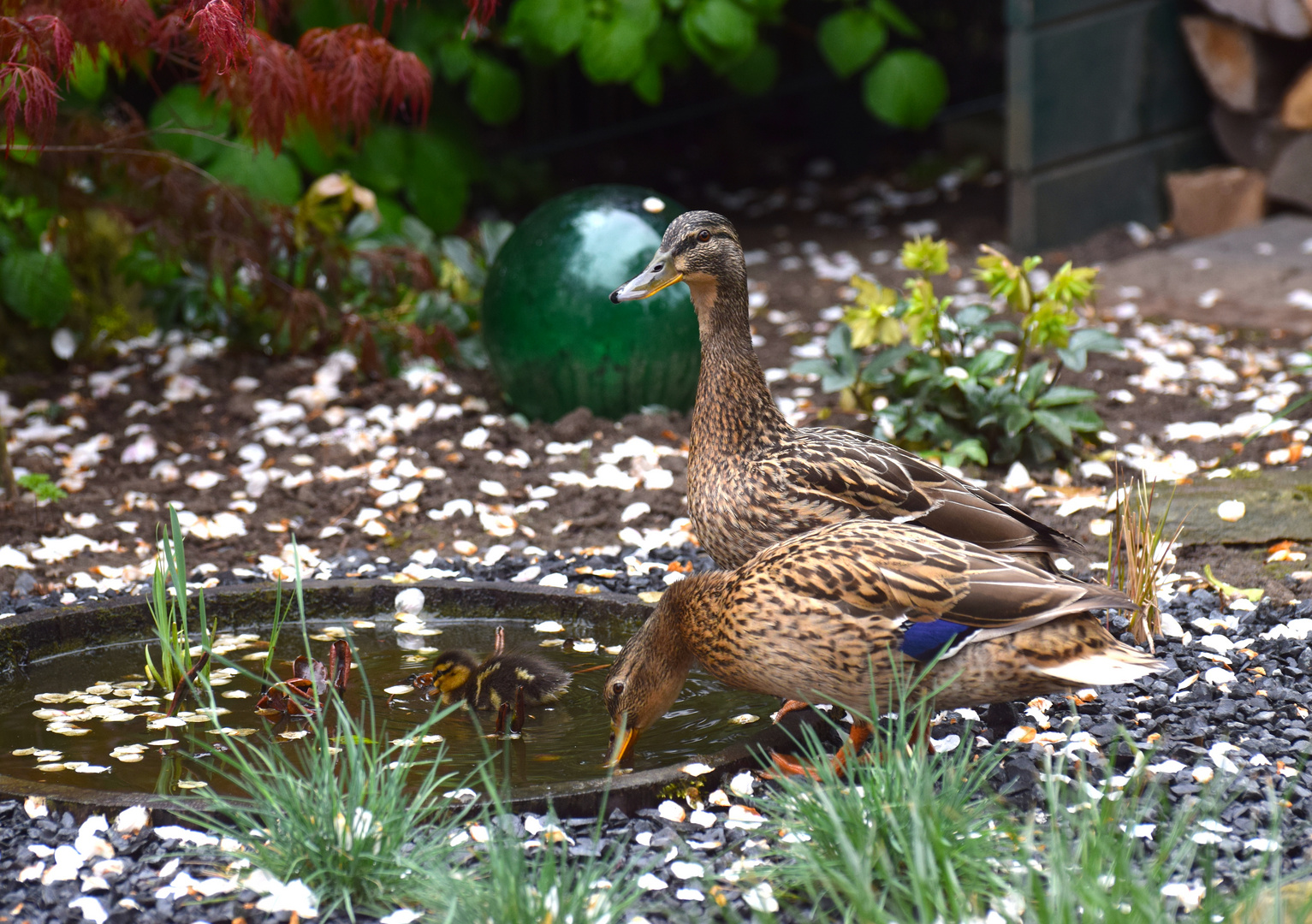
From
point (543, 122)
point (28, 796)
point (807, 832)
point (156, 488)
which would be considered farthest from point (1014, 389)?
point (543, 122)

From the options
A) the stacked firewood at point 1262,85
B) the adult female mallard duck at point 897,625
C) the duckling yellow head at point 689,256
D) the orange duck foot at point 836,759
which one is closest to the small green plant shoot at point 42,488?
the duckling yellow head at point 689,256

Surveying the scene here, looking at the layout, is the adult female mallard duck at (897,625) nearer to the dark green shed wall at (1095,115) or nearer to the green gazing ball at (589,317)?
the green gazing ball at (589,317)

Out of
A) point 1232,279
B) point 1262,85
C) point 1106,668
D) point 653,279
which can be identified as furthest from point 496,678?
point 1262,85

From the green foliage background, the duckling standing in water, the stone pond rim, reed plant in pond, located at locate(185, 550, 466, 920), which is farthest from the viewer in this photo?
the green foliage background

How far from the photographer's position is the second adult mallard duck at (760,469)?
351 cm

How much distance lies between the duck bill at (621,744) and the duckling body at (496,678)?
0.25 m

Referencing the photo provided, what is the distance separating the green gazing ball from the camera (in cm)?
552

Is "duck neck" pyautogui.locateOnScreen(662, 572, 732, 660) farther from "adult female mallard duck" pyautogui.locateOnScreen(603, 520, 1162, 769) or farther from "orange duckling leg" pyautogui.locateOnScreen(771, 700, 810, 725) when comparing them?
"orange duckling leg" pyautogui.locateOnScreen(771, 700, 810, 725)

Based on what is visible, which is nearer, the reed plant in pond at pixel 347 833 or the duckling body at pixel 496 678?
the reed plant in pond at pixel 347 833

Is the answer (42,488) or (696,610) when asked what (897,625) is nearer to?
(696,610)

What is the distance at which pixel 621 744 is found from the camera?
3.11m

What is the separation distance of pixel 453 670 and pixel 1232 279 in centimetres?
564

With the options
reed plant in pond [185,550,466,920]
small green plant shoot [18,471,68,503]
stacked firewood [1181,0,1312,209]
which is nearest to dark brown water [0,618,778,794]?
reed plant in pond [185,550,466,920]

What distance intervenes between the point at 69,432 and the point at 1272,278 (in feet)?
19.6
